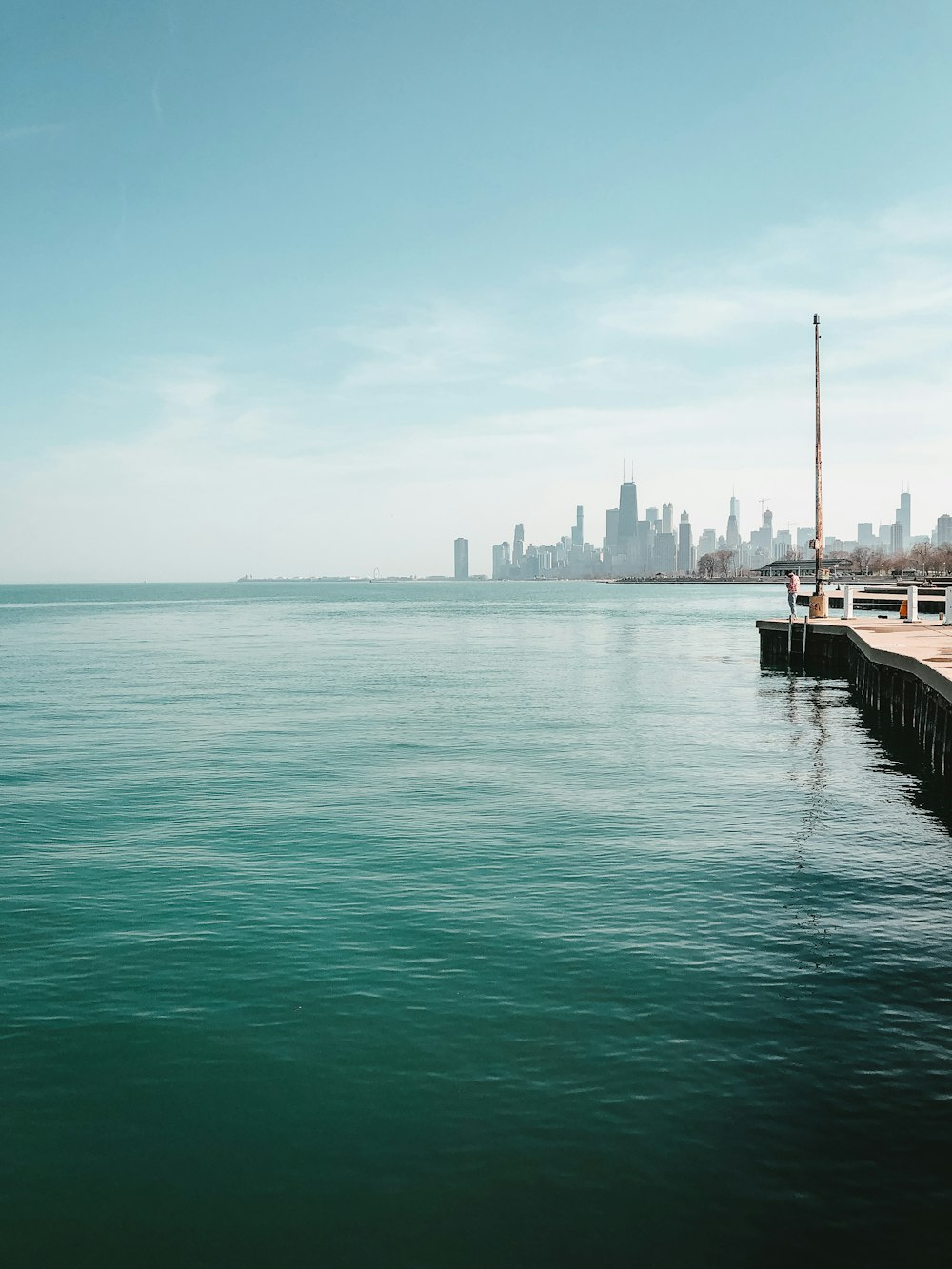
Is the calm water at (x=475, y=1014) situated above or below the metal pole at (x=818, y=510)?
below

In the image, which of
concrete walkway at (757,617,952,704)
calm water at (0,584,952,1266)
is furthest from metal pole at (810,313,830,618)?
calm water at (0,584,952,1266)

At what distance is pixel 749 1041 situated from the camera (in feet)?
34.6

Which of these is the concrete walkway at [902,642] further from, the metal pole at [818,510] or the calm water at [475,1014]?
the calm water at [475,1014]

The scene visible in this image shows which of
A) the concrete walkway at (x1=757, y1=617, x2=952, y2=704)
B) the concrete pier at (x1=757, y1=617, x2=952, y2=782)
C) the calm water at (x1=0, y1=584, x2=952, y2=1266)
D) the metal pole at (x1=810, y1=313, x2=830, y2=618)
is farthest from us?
the metal pole at (x1=810, y1=313, x2=830, y2=618)

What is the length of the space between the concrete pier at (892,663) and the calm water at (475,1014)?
7.24ft

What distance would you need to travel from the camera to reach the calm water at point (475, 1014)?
8.02 metres

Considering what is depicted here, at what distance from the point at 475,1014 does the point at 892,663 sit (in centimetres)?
2186

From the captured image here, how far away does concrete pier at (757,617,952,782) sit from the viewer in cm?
2583

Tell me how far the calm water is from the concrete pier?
7.24 ft

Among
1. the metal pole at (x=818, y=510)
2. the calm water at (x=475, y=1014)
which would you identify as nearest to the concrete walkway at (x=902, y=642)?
the metal pole at (x=818, y=510)

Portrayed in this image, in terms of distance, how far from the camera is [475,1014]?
11.4 m

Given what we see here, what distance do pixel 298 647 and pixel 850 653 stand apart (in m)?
39.1

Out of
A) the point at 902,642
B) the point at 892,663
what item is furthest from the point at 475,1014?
the point at 902,642

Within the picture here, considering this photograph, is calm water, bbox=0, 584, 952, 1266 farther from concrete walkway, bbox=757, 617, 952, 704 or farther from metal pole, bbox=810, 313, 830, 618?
metal pole, bbox=810, 313, 830, 618
